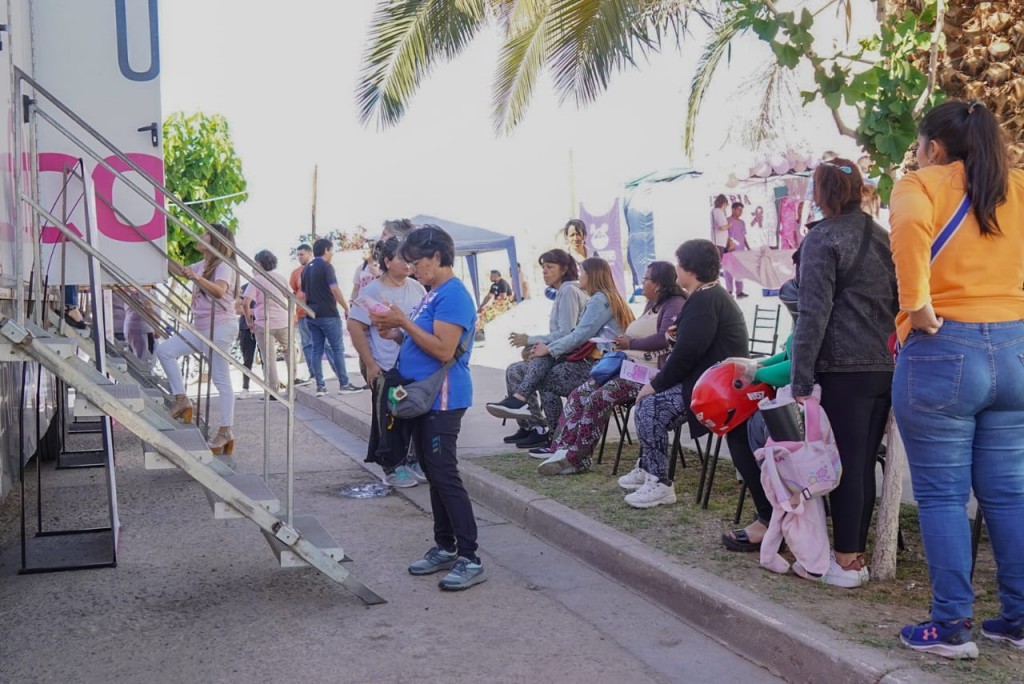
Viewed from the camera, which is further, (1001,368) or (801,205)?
(801,205)

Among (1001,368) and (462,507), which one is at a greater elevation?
(1001,368)

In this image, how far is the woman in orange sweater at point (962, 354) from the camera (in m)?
3.53

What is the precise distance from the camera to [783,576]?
4.64 m

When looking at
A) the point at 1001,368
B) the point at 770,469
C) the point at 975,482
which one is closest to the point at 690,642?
the point at 770,469

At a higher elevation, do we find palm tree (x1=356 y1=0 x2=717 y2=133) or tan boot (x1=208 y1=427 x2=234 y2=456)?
palm tree (x1=356 y1=0 x2=717 y2=133)

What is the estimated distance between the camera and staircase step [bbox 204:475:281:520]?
4.49 metres

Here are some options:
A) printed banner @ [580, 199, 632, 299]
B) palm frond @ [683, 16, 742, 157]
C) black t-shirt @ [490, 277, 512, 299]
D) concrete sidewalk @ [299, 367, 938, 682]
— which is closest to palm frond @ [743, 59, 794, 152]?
palm frond @ [683, 16, 742, 157]

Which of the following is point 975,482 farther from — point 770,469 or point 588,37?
point 588,37

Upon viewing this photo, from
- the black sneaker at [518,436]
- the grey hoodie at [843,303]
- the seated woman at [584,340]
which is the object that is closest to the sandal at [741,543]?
the grey hoodie at [843,303]

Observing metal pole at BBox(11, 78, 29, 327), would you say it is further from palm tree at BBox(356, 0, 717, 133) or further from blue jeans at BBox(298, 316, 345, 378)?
blue jeans at BBox(298, 316, 345, 378)

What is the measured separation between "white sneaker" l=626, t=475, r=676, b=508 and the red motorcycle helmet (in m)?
1.05

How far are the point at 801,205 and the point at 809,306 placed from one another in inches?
401

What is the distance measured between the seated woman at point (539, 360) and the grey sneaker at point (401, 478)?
1.07 m

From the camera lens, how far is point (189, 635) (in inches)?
171
